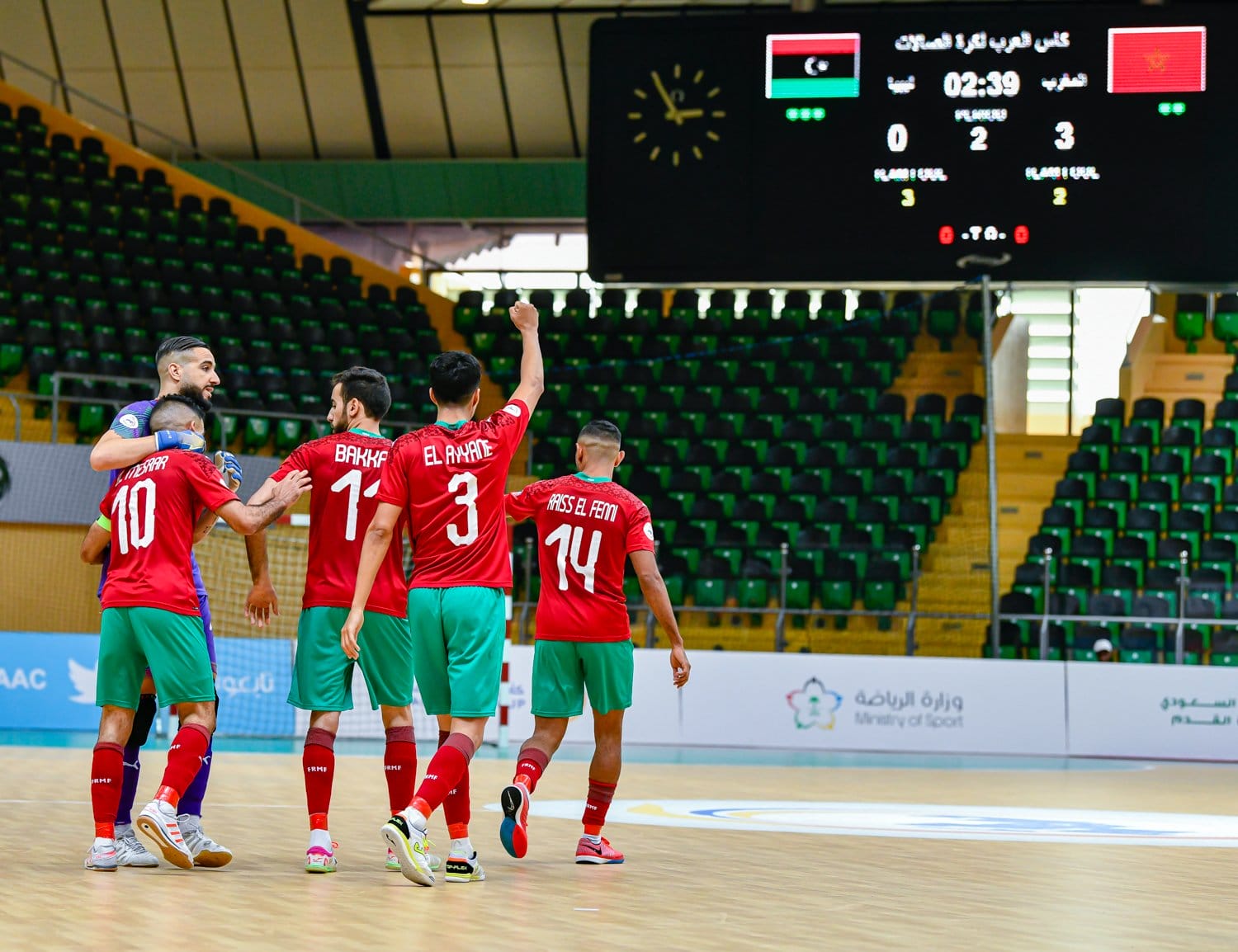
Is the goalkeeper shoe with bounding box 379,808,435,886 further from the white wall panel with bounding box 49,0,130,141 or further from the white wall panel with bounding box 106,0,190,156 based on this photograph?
the white wall panel with bounding box 106,0,190,156

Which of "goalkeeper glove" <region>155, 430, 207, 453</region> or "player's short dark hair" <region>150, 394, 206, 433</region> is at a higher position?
"player's short dark hair" <region>150, 394, 206, 433</region>

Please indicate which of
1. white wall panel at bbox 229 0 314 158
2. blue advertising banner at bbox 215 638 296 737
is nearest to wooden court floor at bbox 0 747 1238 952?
blue advertising banner at bbox 215 638 296 737

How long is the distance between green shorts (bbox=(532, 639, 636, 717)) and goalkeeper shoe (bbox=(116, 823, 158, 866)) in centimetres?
176

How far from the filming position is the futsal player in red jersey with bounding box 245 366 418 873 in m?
6.78

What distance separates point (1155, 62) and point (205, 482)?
42.6 feet

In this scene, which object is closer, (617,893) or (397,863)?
(617,893)

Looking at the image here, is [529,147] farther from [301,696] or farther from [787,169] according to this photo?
[301,696]

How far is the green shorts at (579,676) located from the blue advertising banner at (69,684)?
31.6 ft

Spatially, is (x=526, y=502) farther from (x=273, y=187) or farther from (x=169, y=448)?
(x=273, y=187)

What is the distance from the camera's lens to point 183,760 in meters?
6.45

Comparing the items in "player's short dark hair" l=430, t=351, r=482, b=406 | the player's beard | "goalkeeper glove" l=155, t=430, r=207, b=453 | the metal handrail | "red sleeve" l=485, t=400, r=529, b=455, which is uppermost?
the metal handrail

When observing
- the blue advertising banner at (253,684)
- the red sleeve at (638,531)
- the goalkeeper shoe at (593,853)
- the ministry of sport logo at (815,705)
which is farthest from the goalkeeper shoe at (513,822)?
the ministry of sport logo at (815,705)

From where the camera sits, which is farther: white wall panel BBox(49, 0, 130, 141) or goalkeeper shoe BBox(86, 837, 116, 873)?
white wall panel BBox(49, 0, 130, 141)

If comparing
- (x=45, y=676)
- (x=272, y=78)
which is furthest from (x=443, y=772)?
(x=272, y=78)
